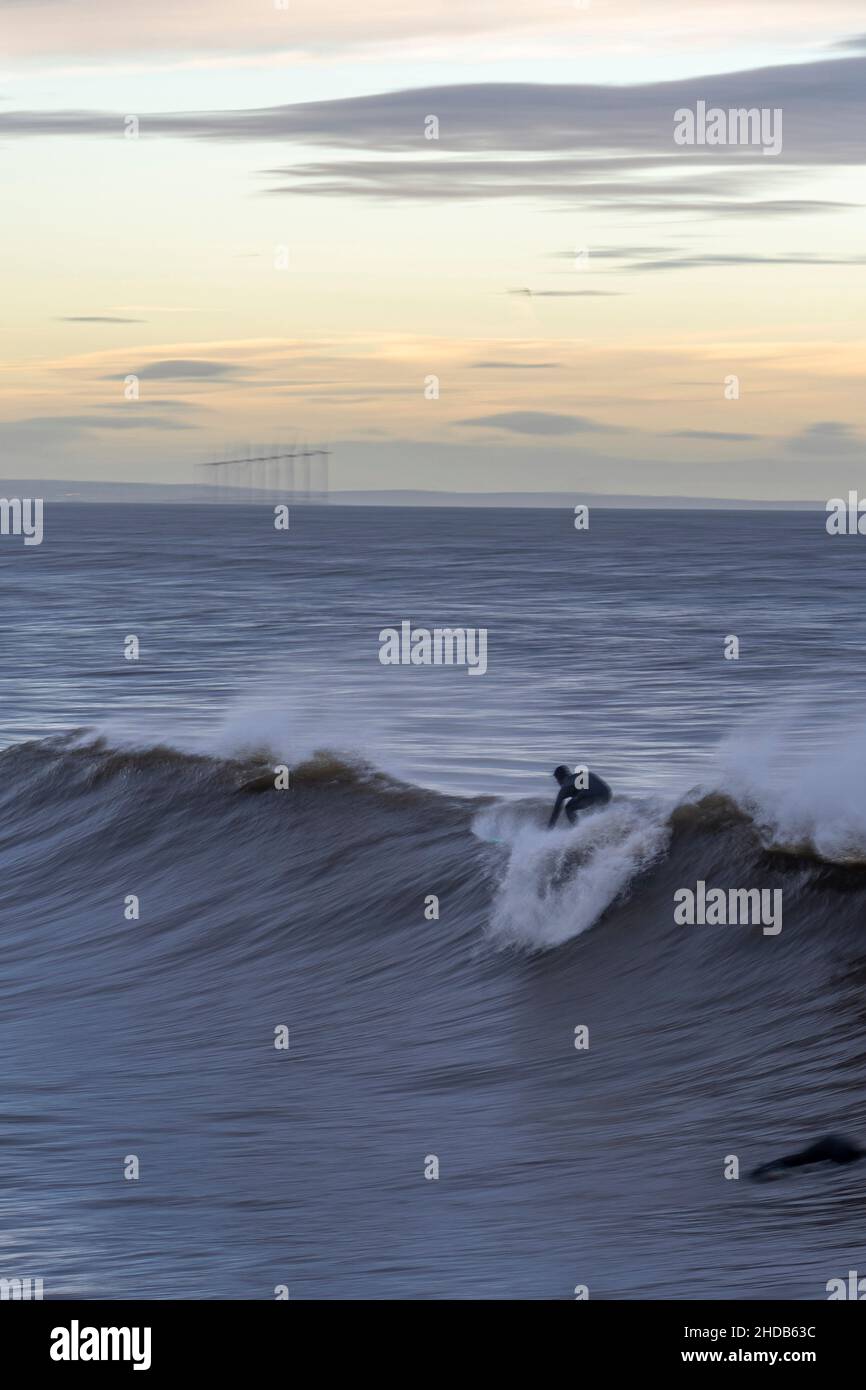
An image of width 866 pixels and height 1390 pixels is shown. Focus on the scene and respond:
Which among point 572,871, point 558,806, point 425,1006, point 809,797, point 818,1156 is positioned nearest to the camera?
point 818,1156

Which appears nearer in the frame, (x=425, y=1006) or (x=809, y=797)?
(x=425, y=1006)

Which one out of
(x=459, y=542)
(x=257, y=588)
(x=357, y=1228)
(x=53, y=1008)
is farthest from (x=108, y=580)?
(x=357, y=1228)

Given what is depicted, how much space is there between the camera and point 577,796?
1543 centimetres

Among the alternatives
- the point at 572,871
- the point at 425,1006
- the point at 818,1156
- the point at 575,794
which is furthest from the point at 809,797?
the point at 818,1156

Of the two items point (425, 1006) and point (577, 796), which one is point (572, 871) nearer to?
point (577, 796)

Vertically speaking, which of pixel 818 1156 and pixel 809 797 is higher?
pixel 809 797

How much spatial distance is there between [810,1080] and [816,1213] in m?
2.19

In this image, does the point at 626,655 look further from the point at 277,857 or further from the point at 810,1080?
the point at 810,1080

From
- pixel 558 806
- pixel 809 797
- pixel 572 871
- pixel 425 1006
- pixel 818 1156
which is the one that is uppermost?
pixel 558 806

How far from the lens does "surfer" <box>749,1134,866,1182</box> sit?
905cm

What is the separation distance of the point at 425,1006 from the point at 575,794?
3009 mm

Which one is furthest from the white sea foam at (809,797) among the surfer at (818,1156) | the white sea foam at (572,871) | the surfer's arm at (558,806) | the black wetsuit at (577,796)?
the surfer at (818,1156)
